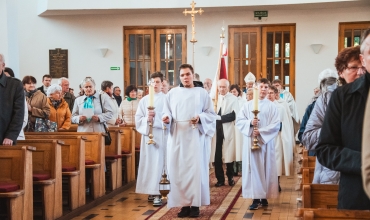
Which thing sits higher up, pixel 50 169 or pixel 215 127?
pixel 215 127

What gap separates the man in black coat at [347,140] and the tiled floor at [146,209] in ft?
14.9

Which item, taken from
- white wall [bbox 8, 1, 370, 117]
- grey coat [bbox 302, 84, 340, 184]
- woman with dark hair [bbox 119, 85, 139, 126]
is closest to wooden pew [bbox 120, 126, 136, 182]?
woman with dark hair [bbox 119, 85, 139, 126]

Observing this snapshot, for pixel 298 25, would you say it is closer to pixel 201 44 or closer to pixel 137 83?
pixel 201 44

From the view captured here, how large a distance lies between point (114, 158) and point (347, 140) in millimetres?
6654

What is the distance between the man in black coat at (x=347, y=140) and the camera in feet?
7.81

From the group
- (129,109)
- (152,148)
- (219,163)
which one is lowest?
(219,163)

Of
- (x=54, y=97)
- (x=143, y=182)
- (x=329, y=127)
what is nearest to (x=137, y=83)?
(x=54, y=97)

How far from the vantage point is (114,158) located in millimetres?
8844

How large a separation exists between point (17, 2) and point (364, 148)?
1665cm

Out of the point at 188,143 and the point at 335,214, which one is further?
the point at 188,143

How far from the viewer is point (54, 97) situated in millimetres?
8891

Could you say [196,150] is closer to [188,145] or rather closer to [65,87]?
[188,145]

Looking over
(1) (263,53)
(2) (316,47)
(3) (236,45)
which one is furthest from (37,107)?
(2) (316,47)

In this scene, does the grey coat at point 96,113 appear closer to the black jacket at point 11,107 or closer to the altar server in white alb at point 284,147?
the black jacket at point 11,107
